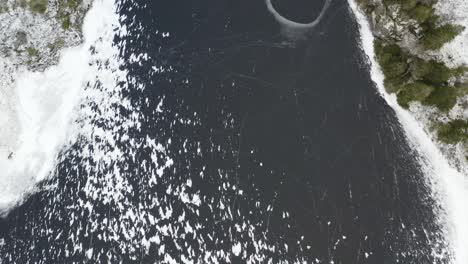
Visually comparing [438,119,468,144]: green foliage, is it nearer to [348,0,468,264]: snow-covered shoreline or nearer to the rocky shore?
the rocky shore

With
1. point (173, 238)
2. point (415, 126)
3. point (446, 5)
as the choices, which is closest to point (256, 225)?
point (173, 238)

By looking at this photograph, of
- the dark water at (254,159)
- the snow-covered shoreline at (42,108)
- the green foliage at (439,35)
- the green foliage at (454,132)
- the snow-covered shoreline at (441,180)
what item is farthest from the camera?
the snow-covered shoreline at (42,108)

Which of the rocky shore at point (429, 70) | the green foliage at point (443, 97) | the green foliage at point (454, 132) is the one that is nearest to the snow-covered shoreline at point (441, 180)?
the rocky shore at point (429, 70)

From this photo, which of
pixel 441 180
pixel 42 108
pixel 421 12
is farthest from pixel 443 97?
pixel 42 108

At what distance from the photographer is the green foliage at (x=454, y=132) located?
16.2 metres

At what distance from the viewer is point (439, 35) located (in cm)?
1612

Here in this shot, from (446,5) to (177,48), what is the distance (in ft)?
43.6

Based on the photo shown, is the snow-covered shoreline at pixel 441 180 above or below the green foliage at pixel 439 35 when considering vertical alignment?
below

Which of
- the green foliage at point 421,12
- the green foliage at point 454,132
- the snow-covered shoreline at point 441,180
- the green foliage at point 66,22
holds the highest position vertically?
the green foliage at point 421,12

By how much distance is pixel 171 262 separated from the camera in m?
17.3

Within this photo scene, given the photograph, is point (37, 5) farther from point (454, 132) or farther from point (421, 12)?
point (454, 132)

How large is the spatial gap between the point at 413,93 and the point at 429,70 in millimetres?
1320

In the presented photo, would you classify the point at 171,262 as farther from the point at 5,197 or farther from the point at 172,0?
the point at 172,0

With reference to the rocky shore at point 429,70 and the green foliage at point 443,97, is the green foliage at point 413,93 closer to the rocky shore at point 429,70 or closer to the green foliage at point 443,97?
the rocky shore at point 429,70
